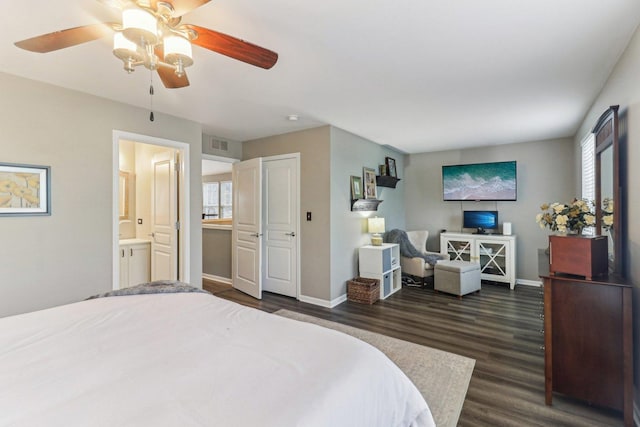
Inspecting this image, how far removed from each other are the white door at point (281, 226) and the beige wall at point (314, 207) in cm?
13

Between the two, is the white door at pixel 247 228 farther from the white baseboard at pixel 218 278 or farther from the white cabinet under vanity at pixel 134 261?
the white cabinet under vanity at pixel 134 261

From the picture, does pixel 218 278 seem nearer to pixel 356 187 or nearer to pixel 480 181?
pixel 356 187

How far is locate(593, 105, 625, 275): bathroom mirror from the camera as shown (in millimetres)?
2033

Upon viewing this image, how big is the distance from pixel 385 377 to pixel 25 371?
1.27 m

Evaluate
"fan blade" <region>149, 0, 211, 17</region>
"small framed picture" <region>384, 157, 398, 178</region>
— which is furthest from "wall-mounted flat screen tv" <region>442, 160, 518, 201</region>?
"fan blade" <region>149, 0, 211, 17</region>

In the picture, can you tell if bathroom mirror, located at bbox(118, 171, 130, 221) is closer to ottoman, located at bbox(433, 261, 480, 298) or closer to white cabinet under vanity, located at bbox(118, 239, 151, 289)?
white cabinet under vanity, located at bbox(118, 239, 151, 289)

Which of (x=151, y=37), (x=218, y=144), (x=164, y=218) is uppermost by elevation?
(x=218, y=144)

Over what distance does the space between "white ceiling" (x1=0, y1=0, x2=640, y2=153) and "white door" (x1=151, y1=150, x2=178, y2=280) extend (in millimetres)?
778

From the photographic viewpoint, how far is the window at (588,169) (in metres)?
3.10

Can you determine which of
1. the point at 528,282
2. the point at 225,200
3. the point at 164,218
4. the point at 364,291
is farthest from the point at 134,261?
the point at 528,282

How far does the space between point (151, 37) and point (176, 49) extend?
0.45ft

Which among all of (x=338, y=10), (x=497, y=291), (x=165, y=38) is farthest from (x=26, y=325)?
(x=497, y=291)

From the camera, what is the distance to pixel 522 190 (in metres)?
5.03

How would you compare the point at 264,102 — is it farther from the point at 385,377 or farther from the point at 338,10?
the point at 385,377
